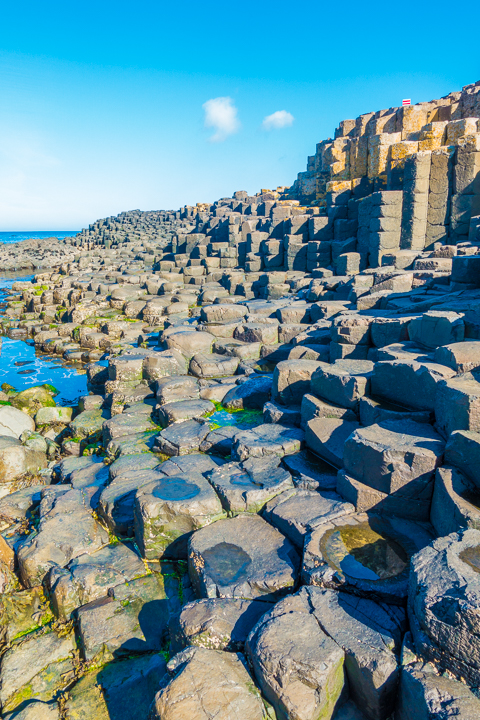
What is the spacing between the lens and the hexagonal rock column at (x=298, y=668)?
2631mm

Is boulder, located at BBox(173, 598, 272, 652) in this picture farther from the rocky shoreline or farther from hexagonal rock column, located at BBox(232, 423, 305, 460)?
hexagonal rock column, located at BBox(232, 423, 305, 460)

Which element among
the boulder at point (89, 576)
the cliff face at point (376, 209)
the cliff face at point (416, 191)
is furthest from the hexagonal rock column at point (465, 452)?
the cliff face at point (416, 191)

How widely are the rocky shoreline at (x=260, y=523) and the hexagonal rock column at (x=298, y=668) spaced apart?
1cm

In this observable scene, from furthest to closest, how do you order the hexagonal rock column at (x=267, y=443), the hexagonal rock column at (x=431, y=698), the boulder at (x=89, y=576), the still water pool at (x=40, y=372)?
the still water pool at (x=40, y=372)
the hexagonal rock column at (x=267, y=443)
the boulder at (x=89, y=576)
the hexagonal rock column at (x=431, y=698)

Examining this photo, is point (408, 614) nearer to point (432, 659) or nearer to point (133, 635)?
point (432, 659)

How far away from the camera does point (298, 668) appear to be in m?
2.69

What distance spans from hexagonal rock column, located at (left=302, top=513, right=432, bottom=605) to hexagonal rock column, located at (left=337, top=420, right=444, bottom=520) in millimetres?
146

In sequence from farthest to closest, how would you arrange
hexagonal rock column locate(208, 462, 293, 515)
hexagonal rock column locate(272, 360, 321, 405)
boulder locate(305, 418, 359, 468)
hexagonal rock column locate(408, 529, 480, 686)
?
hexagonal rock column locate(272, 360, 321, 405) < boulder locate(305, 418, 359, 468) < hexagonal rock column locate(208, 462, 293, 515) < hexagonal rock column locate(408, 529, 480, 686)

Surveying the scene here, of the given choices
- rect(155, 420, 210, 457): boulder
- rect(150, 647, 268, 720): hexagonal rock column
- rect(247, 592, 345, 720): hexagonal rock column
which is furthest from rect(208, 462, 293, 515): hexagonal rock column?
rect(150, 647, 268, 720): hexagonal rock column

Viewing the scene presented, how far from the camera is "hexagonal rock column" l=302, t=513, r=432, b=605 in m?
3.27

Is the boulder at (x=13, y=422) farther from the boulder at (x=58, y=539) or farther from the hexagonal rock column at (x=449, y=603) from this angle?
the hexagonal rock column at (x=449, y=603)

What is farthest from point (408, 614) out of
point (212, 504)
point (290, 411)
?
point (290, 411)

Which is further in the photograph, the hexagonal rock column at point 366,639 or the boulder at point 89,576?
the boulder at point 89,576

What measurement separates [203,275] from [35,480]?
1373cm
